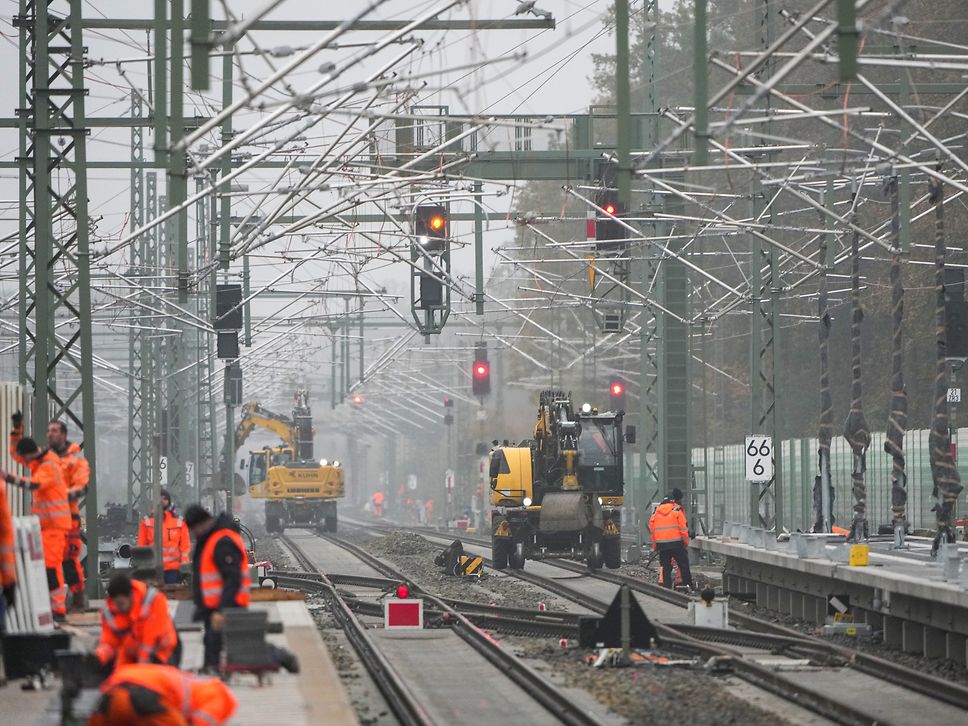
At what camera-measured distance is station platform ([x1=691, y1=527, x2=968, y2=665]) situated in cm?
2034

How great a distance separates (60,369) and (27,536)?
67.3 meters

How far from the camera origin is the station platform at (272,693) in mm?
12562

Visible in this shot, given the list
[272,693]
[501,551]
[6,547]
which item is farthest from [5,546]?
[501,551]

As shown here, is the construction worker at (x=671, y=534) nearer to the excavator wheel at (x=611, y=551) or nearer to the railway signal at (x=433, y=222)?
the railway signal at (x=433, y=222)

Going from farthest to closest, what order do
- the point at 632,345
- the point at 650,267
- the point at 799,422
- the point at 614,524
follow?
the point at 632,345 → the point at 799,422 → the point at 650,267 → the point at 614,524

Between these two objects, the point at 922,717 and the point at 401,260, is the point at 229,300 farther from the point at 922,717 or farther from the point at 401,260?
the point at 922,717

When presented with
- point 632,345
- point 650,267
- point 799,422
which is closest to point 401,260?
point 650,267

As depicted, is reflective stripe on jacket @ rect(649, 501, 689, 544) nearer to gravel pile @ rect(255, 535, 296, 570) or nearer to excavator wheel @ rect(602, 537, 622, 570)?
excavator wheel @ rect(602, 537, 622, 570)

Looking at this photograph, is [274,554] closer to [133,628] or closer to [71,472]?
[71,472]

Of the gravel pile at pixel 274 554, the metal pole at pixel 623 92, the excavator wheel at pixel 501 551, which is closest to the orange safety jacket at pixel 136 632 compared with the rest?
the metal pole at pixel 623 92

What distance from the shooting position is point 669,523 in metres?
30.0

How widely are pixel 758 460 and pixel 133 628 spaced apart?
20.7 metres

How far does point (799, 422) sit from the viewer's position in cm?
6981

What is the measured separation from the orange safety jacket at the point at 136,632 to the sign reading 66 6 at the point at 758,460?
20.5 metres
